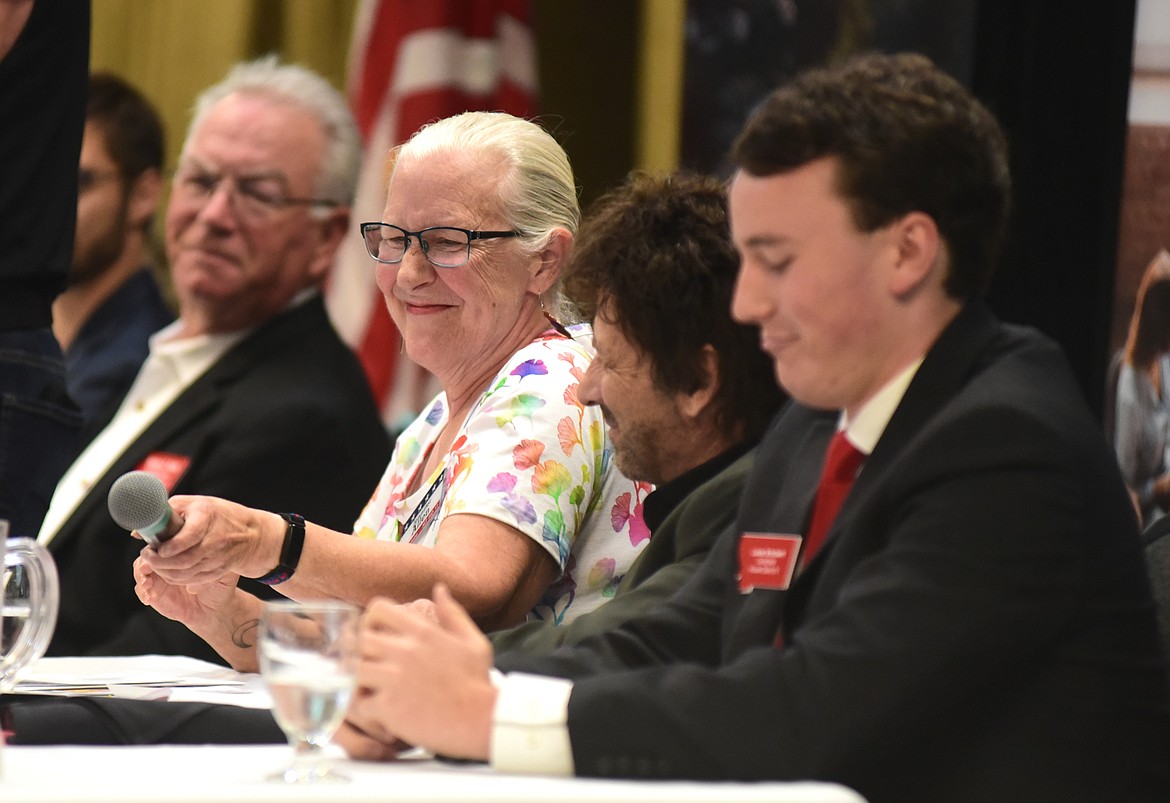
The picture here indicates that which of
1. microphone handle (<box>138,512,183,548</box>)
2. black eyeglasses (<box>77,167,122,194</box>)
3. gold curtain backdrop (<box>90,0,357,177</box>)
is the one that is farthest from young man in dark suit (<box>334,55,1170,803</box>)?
gold curtain backdrop (<box>90,0,357,177</box>)

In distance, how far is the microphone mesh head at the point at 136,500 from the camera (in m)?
1.81

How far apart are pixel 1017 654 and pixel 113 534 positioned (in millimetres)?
2431

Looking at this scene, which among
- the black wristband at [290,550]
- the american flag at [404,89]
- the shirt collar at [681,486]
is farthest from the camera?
the american flag at [404,89]

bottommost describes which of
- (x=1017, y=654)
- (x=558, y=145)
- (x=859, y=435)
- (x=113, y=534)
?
(x=113, y=534)

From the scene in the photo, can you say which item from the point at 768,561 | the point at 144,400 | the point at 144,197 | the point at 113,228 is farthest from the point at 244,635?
the point at 144,197

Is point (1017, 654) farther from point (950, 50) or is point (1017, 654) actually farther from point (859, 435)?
point (950, 50)

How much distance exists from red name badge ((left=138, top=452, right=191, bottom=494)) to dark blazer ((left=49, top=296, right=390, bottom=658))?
12 millimetres

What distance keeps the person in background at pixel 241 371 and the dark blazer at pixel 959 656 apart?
6.45 ft

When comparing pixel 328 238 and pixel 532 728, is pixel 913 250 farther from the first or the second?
pixel 328 238

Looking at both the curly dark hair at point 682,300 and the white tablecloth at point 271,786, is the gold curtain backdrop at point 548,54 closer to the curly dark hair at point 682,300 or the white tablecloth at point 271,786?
the curly dark hair at point 682,300

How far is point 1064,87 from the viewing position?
3.06m

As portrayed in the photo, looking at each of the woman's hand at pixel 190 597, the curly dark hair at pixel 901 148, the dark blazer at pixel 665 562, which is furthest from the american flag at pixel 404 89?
the curly dark hair at pixel 901 148

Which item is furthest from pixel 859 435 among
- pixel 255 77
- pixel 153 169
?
pixel 153 169

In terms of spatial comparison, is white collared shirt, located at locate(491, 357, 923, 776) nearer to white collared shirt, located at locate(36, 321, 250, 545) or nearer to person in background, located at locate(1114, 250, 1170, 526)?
person in background, located at locate(1114, 250, 1170, 526)
